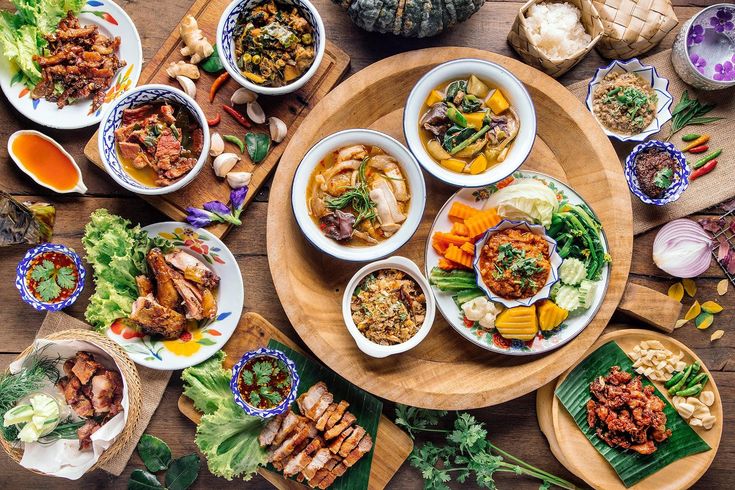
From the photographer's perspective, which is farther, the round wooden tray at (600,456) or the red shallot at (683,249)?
the red shallot at (683,249)

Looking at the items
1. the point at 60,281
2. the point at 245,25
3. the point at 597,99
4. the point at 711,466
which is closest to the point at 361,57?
the point at 245,25

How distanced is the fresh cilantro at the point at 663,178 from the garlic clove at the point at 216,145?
2690 millimetres

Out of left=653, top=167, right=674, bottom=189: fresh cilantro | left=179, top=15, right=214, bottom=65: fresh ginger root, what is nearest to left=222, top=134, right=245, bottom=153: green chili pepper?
left=179, top=15, right=214, bottom=65: fresh ginger root

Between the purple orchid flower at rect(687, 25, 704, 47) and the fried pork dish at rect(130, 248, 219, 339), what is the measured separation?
11.1ft

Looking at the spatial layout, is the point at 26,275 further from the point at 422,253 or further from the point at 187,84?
the point at 422,253

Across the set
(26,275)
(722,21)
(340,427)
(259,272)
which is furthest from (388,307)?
(722,21)

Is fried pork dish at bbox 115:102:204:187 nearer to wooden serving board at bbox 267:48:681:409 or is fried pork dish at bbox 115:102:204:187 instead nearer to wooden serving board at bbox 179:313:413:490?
wooden serving board at bbox 267:48:681:409

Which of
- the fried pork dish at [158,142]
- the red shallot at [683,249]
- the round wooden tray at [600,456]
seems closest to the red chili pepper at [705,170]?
the red shallot at [683,249]

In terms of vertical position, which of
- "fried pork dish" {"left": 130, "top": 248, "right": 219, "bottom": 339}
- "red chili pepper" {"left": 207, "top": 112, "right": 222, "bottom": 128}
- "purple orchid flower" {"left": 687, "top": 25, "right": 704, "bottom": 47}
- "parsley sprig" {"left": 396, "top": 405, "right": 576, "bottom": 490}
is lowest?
"fried pork dish" {"left": 130, "top": 248, "right": 219, "bottom": 339}

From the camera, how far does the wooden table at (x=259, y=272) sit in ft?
13.2

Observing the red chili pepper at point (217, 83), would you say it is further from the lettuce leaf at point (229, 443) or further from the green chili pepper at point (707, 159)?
the green chili pepper at point (707, 159)

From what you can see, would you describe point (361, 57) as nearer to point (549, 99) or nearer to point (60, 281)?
point (549, 99)

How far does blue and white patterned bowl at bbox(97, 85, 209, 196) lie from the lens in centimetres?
363

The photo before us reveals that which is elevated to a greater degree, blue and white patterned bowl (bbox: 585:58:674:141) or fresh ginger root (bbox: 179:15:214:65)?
blue and white patterned bowl (bbox: 585:58:674:141)
